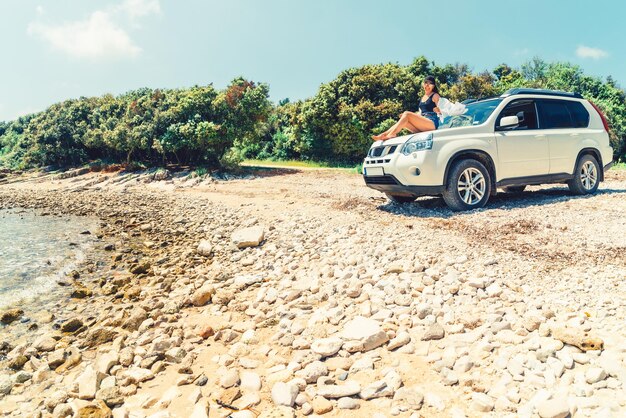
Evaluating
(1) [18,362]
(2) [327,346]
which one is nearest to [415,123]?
(2) [327,346]

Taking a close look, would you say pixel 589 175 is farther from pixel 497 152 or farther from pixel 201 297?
pixel 201 297

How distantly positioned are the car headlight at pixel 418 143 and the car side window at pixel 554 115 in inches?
110

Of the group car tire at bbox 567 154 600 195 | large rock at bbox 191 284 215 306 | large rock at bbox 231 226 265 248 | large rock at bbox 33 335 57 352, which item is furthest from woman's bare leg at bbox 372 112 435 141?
large rock at bbox 33 335 57 352

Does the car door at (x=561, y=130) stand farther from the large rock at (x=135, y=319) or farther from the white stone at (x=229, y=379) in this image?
the large rock at (x=135, y=319)

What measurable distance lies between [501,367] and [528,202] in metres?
6.18

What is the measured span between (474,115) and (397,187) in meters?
2.25

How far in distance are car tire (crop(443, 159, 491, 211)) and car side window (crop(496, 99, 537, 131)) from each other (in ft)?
4.06

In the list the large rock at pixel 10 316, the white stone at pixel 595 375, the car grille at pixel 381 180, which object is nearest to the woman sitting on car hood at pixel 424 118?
the car grille at pixel 381 180

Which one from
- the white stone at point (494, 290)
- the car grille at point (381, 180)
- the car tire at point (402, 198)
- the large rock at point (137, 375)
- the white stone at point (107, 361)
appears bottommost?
the large rock at point (137, 375)

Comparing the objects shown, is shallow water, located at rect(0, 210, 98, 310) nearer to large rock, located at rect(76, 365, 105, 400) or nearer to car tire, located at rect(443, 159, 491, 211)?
large rock, located at rect(76, 365, 105, 400)

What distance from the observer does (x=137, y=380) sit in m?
3.35

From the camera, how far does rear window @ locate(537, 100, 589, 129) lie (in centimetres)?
795

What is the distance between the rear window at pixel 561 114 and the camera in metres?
7.95

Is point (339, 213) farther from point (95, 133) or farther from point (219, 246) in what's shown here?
point (95, 133)
